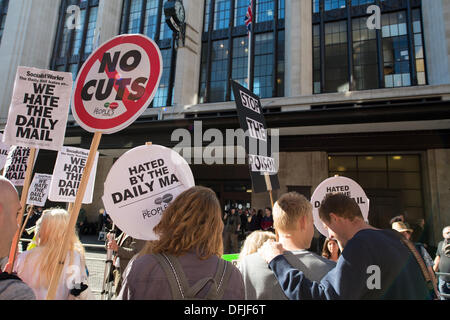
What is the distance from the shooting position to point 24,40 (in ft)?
70.7

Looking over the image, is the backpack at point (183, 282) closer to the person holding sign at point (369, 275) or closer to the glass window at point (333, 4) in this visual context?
the person holding sign at point (369, 275)

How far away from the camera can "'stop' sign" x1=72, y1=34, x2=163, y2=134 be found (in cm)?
230

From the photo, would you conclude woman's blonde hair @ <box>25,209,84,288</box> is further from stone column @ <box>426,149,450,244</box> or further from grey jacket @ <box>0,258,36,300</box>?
stone column @ <box>426,149,450,244</box>

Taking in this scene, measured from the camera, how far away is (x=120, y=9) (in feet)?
69.1

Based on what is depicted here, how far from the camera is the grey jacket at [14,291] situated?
105 cm

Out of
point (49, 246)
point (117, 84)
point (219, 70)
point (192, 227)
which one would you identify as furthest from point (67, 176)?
point (219, 70)

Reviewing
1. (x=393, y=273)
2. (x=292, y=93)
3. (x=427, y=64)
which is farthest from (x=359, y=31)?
(x=393, y=273)

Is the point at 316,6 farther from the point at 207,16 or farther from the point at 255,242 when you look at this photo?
the point at 255,242

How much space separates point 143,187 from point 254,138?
5.61 ft

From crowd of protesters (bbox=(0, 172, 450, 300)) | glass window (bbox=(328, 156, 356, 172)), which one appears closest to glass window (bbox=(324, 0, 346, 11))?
glass window (bbox=(328, 156, 356, 172))

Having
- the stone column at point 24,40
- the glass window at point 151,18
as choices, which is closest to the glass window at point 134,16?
the glass window at point 151,18

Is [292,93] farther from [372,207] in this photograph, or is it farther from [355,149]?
[372,207]

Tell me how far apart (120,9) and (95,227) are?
1651 centimetres

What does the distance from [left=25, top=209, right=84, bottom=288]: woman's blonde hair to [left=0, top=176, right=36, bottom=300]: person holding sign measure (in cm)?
143
